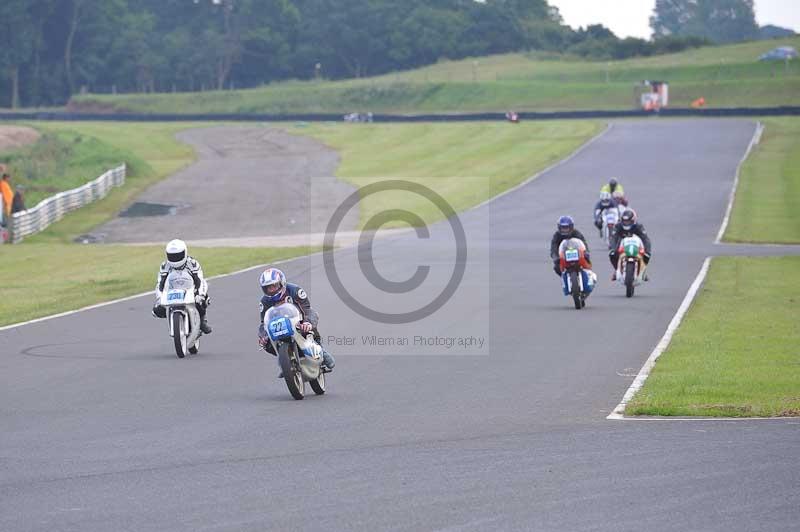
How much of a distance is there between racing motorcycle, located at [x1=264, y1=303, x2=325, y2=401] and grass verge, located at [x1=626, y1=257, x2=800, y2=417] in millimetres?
3184

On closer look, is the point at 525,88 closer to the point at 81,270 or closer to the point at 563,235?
the point at 81,270

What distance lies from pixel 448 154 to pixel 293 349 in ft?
190

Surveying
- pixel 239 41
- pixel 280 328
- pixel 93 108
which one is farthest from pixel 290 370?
pixel 239 41

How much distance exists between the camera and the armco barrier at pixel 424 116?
82.6m

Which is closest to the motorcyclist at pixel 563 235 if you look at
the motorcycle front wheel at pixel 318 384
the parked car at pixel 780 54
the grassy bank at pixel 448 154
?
the motorcycle front wheel at pixel 318 384

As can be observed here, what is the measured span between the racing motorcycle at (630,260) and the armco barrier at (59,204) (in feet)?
71.0

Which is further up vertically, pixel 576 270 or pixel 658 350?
pixel 576 270

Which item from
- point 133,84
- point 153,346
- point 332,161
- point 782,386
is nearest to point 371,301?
point 153,346

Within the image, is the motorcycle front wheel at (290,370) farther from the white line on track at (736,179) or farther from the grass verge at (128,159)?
the grass verge at (128,159)

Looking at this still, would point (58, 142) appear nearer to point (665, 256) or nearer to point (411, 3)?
point (665, 256)

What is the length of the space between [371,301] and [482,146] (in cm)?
5111

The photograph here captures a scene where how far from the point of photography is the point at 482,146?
242 ft

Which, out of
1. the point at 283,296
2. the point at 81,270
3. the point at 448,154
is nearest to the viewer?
the point at 283,296

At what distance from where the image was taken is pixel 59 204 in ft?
155
